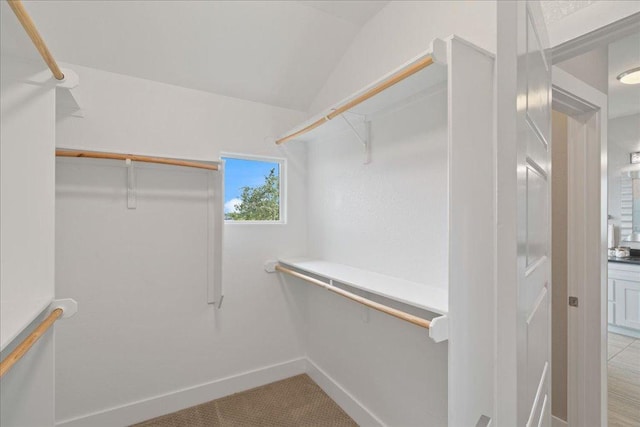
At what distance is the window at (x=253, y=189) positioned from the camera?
7.67ft

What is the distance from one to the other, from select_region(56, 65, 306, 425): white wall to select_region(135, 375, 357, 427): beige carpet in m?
0.09

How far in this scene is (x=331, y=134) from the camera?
2174 millimetres

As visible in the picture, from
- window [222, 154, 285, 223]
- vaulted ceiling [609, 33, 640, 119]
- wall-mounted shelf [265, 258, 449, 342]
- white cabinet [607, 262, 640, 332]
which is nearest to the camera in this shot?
wall-mounted shelf [265, 258, 449, 342]

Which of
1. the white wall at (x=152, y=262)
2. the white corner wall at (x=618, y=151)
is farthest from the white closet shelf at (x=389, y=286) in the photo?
the white corner wall at (x=618, y=151)

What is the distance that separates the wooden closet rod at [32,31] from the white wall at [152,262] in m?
0.90

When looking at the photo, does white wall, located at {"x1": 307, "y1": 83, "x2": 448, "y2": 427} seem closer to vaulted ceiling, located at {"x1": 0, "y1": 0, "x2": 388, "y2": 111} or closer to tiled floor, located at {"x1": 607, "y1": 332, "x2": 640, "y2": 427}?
vaulted ceiling, located at {"x1": 0, "y1": 0, "x2": 388, "y2": 111}

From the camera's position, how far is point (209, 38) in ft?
5.95

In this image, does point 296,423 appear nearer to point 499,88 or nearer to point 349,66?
point 499,88

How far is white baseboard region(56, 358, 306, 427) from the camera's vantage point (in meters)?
1.81

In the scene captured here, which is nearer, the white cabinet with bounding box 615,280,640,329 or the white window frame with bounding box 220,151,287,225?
the white window frame with bounding box 220,151,287,225

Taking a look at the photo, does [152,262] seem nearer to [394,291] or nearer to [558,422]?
[394,291]

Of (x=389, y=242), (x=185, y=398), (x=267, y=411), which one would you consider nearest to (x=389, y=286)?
(x=389, y=242)

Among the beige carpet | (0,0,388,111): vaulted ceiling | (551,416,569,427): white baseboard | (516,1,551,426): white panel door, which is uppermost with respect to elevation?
(0,0,388,111): vaulted ceiling

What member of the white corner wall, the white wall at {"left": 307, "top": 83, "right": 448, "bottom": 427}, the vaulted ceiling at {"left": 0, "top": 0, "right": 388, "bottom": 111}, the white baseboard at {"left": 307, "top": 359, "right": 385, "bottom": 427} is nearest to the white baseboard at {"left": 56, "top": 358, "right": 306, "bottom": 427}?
the white baseboard at {"left": 307, "top": 359, "right": 385, "bottom": 427}
